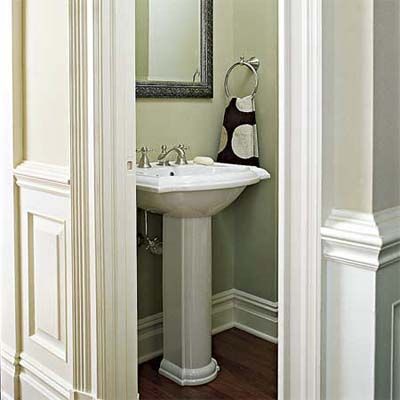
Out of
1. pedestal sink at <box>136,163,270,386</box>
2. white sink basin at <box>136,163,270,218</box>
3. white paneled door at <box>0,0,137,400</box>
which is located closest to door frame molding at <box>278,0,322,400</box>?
white paneled door at <box>0,0,137,400</box>

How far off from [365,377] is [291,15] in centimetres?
77

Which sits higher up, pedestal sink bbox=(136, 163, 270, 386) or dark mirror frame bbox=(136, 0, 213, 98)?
dark mirror frame bbox=(136, 0, 213, 98)

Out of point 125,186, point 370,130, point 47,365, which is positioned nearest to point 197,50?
point 125,186

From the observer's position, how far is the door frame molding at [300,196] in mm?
1233

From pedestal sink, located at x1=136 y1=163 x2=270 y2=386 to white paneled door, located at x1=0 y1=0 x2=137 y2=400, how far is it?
0.41m

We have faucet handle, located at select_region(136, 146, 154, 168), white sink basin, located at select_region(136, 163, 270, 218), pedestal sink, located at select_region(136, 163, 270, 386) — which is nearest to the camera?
white sink basin, located at select_region(136, 163, 270, 218)

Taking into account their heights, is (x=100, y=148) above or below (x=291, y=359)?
above

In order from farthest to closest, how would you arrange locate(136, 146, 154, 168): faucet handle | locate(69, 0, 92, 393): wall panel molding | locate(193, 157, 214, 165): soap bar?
locate(193, 157, 214, 165): soap bar, locate(136, 146, 154, 168): faucet handle, locate(69, 0, 92, 393): wall panel molding

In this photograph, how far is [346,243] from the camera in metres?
1.23

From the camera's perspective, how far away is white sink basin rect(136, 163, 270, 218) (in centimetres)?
226

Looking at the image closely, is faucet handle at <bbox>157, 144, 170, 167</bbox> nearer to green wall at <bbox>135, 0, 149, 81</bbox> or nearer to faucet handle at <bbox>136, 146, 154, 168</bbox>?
faucet handle at <bbox>136, 146, 154, 168</bbox>

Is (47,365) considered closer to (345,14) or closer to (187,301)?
(187,301)

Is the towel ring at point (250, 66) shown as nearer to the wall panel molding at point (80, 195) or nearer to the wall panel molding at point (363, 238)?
the wall panel molding at point (80, 195)

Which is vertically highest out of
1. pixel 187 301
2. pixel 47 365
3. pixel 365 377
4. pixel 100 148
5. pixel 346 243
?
pixel 100 148
